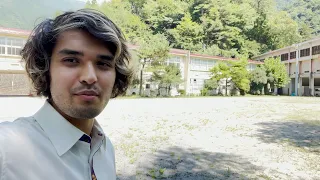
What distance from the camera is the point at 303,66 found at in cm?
3200

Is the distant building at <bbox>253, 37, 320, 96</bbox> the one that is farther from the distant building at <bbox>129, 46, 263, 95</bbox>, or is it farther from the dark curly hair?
the dark curly hair

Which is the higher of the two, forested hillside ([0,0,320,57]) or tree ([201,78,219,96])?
forested hillside ([0,0,320,57])

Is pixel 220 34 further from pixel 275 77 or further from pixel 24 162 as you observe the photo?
pixel 24 162

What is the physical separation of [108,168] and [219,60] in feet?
95.4

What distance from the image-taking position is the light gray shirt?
78cm

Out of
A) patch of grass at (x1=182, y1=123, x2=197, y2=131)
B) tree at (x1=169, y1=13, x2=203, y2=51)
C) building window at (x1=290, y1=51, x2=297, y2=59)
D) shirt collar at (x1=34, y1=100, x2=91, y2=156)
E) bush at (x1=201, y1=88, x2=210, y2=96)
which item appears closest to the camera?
shirt collar at (x1=34, y1=100, x2=91, y2=156)

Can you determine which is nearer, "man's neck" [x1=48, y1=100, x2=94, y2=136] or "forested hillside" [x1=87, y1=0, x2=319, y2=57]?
"man's neck" [x1=48, y1=100, x2=94, y2=136]

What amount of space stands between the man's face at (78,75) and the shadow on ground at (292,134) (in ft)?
18.3

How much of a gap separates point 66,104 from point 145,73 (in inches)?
877

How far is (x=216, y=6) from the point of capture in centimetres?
3903

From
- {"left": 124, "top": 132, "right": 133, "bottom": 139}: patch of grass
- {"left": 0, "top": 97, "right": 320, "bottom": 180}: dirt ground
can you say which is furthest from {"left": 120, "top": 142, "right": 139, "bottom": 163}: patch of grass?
{"left": 124, "top": 132, "right": 133, "bottom": 139}: patch of grass

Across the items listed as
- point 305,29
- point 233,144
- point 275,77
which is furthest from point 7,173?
point 305,29

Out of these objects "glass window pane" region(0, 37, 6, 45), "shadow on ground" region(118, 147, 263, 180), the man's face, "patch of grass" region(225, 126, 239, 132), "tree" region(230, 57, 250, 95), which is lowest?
"shadow on ground" region(118, 147, 263, 180)

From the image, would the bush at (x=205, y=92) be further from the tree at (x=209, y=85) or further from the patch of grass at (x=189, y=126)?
the patch of grass at (x=189, y=126)
